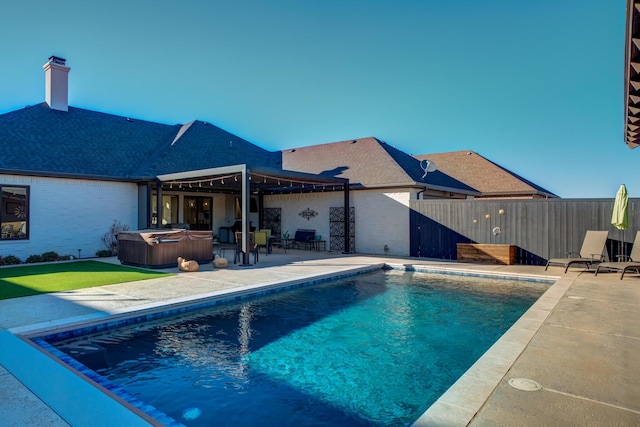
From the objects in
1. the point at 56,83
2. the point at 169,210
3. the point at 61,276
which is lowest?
the point at 61,276

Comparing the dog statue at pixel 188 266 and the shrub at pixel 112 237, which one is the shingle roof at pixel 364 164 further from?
the shrub at pixel 112 237

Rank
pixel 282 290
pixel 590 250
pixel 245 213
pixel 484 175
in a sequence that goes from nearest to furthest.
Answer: pixel 282 290, pixel 590 250, pixel 245 213, pixel 484 175

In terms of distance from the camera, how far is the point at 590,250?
993 centimetres

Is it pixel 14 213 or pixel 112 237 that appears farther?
pixel 112 237

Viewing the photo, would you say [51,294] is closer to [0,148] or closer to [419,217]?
[0,148]

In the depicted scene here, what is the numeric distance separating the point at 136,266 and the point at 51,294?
12.3 ft

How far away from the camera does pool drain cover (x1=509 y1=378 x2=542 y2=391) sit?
3133 millimetres

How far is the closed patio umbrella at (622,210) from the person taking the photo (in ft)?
31.0

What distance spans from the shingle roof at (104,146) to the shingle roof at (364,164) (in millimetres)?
2101

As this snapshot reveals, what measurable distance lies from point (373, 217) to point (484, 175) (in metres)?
10.6

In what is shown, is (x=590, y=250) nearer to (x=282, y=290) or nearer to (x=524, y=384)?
(x=282, y=290)

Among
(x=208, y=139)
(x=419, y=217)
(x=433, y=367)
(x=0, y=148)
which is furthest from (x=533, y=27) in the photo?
(x=0, y=148)

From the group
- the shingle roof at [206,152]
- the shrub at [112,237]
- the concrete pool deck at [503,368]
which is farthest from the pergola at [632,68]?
the shrub at [112,237]

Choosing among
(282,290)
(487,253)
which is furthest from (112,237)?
(487,253)
